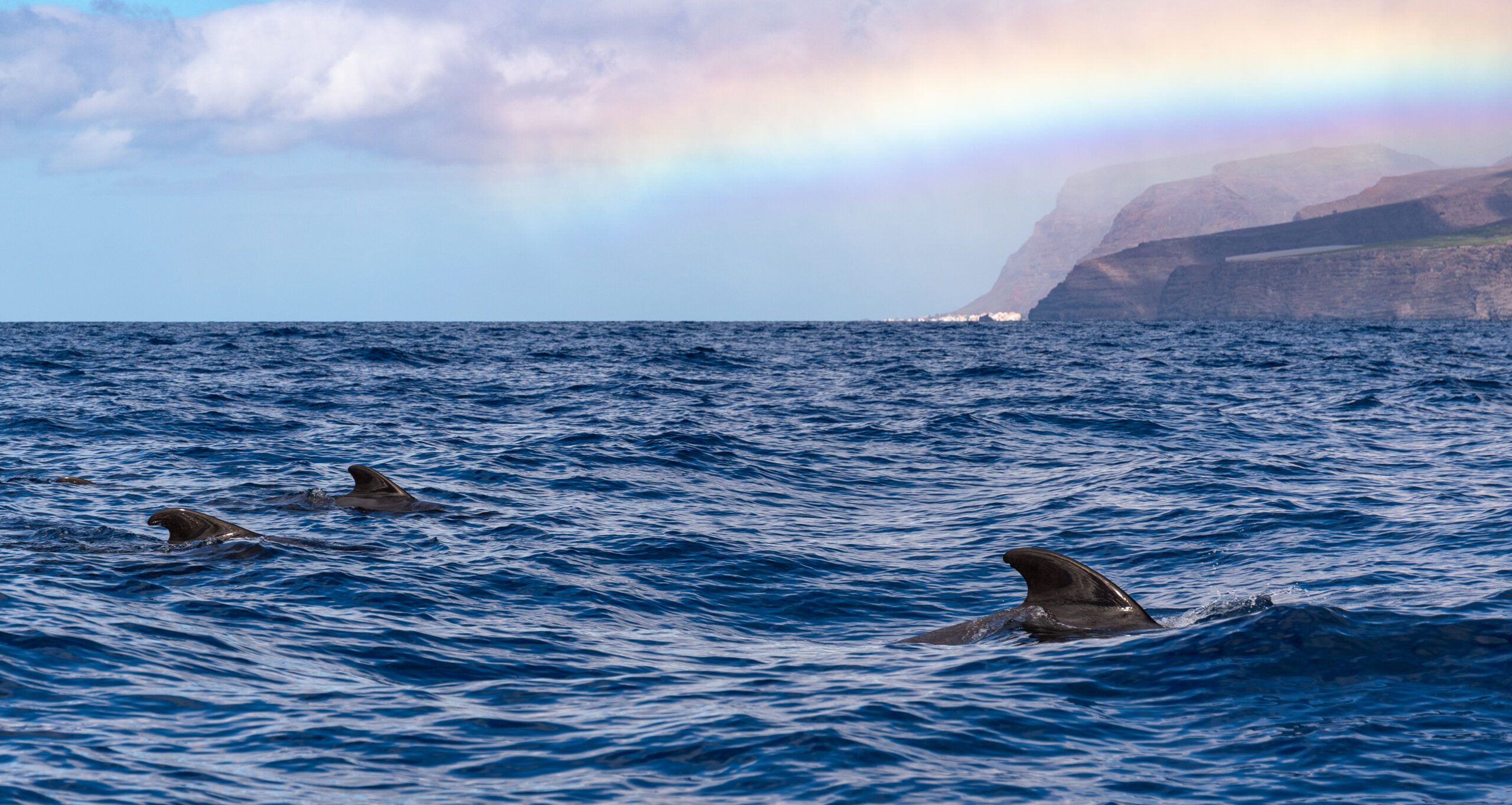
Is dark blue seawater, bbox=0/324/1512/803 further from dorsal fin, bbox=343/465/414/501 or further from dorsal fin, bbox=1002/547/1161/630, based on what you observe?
dorsal fin, bbox=343/465/414/501

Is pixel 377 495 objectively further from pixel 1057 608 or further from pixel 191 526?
pixel 1057 608

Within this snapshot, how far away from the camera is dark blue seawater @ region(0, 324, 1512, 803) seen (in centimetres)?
780

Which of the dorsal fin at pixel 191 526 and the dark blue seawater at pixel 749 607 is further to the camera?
the dorsal fin at pixel 191 526

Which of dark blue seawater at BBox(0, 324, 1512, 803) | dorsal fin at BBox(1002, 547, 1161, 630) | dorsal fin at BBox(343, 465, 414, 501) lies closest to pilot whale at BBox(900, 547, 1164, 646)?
dorsal fin at BBox(1002, 547, 1161, 630)

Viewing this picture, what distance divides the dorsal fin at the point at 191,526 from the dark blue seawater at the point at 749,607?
0.57 meters

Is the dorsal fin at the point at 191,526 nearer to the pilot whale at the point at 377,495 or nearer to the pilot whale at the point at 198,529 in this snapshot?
the pilot whale at the point at 198,529

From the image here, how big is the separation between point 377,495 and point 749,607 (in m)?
7.41

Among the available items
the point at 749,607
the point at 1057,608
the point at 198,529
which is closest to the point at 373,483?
the point at 198,529

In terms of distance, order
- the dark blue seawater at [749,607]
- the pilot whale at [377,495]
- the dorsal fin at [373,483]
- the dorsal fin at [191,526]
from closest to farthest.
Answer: the dark blue seawater at [749,607] < the dorsal fin at [191,526] < the pilot whale at [377,495] < the dorsal fin at [373,483]

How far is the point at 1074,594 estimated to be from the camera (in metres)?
11.7

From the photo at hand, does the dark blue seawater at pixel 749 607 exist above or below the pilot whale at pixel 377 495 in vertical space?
below

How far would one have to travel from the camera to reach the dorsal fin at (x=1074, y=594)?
1134cm

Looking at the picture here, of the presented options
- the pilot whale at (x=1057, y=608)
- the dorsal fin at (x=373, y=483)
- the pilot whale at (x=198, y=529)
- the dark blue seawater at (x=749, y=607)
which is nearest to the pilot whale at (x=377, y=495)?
the dorsal fin at (x=373, y=483)

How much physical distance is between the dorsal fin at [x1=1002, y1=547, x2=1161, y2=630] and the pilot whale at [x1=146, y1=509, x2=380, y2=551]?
8605mm
